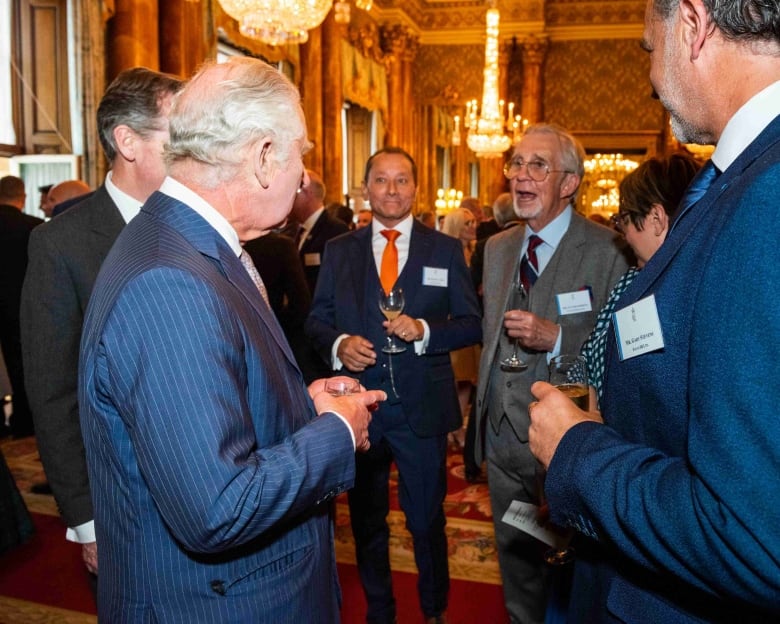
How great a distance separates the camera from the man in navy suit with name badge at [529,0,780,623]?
81 centimetres

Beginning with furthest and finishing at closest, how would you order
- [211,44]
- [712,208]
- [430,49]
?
[430,49], [211,44], [712,208]

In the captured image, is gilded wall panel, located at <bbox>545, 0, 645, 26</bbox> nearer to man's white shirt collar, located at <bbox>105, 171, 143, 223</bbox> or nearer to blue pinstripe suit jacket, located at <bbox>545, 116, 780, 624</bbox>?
man's white shirt collar, located at <bbox>105, 171, 143, 223</bbox>

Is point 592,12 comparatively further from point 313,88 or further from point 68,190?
point 68,190

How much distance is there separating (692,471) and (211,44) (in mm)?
8040

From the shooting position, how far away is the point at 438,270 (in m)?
2.90

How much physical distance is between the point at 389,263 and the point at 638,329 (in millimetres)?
1941

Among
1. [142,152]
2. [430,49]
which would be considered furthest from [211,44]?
[430,49]

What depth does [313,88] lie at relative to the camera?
35.0 feet

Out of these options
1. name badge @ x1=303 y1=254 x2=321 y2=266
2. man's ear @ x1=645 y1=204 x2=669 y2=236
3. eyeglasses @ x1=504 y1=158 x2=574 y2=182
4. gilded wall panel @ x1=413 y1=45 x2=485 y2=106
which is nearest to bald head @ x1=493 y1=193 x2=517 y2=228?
name badge @ x1=303 y1=254 x2=321 y2=266

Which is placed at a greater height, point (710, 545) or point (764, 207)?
point (764, 207)

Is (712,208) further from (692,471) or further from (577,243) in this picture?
(577,243)

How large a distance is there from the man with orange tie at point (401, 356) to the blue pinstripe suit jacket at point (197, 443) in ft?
4.22

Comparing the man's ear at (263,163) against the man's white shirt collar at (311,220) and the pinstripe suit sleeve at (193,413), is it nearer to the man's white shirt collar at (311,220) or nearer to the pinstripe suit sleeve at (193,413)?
the pinstripe suit sleeve at (193,413)

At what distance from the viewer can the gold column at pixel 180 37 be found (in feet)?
22.8
